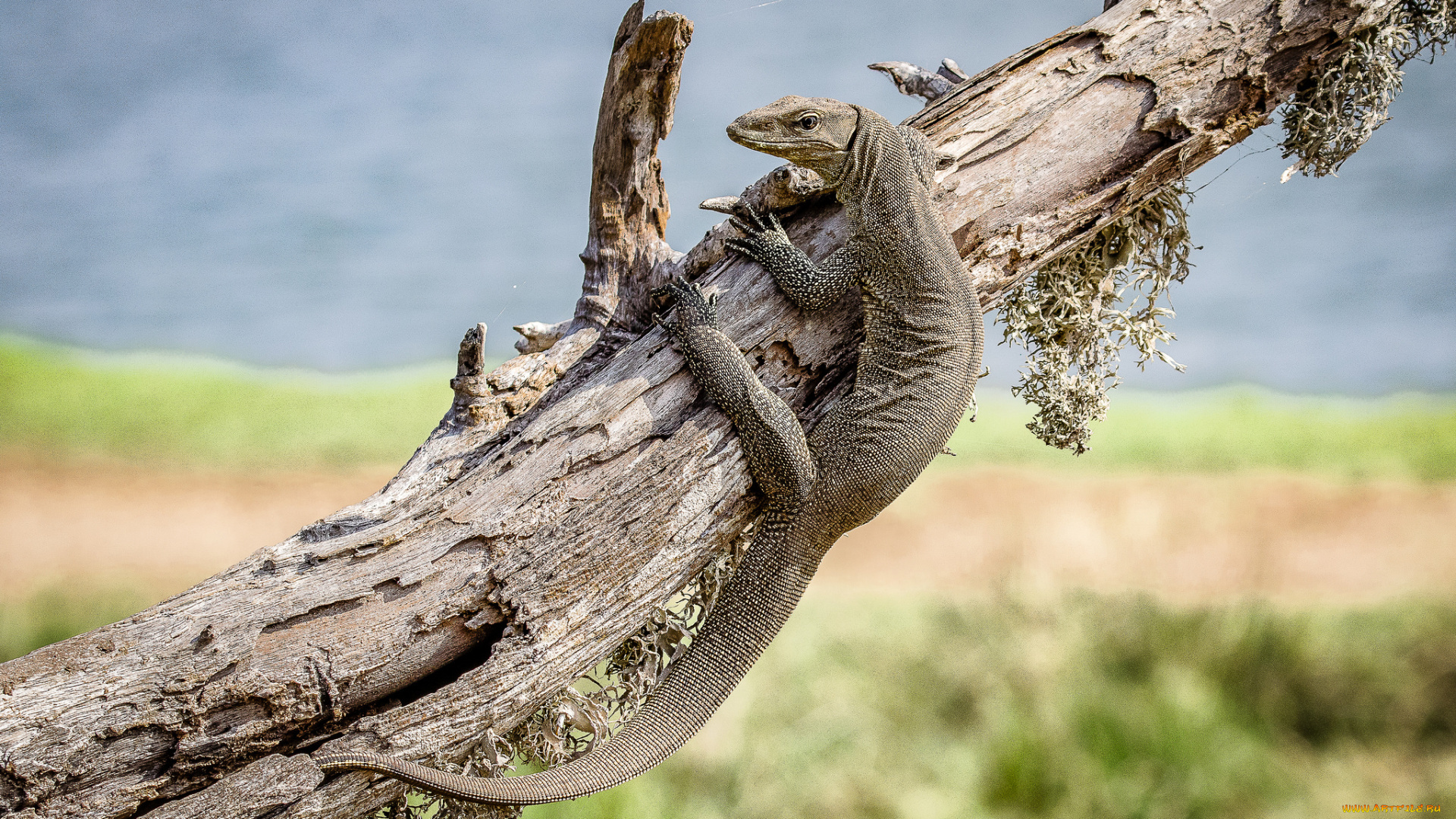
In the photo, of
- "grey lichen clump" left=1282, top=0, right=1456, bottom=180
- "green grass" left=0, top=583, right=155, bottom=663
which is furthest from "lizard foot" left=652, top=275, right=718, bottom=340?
"green grass" left=0, top=583, right=155, bottom=663

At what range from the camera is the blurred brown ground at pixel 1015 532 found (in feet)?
17.8

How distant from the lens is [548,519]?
2.86m

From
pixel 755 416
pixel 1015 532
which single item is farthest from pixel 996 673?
pixel 755 416

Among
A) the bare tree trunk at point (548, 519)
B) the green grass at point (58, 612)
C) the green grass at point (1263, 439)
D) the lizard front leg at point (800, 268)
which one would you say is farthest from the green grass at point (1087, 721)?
the lizard front leg at point (800, 268)

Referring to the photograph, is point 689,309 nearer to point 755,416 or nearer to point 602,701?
point 755,416

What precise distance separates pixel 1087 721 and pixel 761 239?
4355mm

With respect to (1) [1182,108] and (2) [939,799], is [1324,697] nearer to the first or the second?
(2) [939,799]

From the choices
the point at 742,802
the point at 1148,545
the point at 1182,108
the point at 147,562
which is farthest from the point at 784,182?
the point at 147,562

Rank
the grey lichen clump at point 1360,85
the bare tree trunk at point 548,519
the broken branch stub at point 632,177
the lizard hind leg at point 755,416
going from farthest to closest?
the broken branch stub at point 632,177, the grey lichen clump at point 1360,85, the lizard hind leg at point 755,416, the bare tree trunk at point 548,519

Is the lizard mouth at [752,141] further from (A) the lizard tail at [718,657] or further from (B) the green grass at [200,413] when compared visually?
(B) the green grass at [200,413]

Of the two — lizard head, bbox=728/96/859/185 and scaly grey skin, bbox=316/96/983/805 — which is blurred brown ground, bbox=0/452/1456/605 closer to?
scaly grey skin, bbox=316/96/983/805

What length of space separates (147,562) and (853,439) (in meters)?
5.31

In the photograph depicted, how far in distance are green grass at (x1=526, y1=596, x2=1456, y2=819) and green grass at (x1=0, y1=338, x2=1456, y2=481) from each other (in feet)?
4.28

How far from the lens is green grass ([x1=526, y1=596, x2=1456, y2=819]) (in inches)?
203
